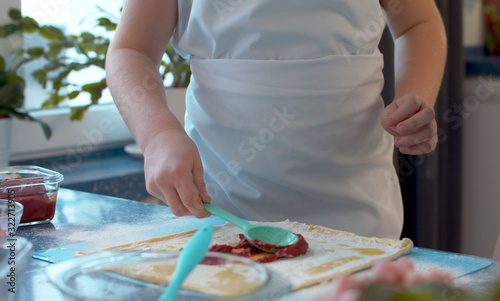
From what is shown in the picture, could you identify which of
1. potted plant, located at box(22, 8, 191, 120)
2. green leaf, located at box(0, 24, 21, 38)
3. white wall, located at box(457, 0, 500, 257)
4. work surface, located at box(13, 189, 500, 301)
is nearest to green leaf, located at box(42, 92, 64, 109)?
potted plant, located at box(22, 8, 191, 120)

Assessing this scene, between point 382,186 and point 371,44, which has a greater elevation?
point 371,44

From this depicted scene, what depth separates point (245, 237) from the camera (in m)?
0.77

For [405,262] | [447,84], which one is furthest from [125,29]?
[447,84]

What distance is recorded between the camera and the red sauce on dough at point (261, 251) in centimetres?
71

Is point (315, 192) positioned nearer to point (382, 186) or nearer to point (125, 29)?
point (382, 186)

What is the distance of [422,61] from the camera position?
108cm

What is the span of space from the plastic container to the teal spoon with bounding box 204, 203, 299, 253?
328 mm

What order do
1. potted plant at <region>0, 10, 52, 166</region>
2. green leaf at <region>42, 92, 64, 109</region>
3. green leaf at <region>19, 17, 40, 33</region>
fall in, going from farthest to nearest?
1. green leaf at <region>42, 92, 64, 109</region>
2. green leaf at <region>19, 17, 40, 33</region>
3. potted plant at <region>0, 10, 52, 166</region>

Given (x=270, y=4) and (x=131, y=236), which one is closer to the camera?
(x=131, y=236)

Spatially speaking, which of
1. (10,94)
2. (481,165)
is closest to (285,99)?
(10,94)

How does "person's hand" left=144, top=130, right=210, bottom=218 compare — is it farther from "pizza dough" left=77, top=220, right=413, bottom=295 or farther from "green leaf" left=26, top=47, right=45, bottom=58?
"green leaf" left=26, top=47, right=45, bottom=58

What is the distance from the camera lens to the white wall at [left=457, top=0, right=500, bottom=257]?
7.32 feet

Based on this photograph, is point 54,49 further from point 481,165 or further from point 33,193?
point 481,165

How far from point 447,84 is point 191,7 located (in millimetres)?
1489
